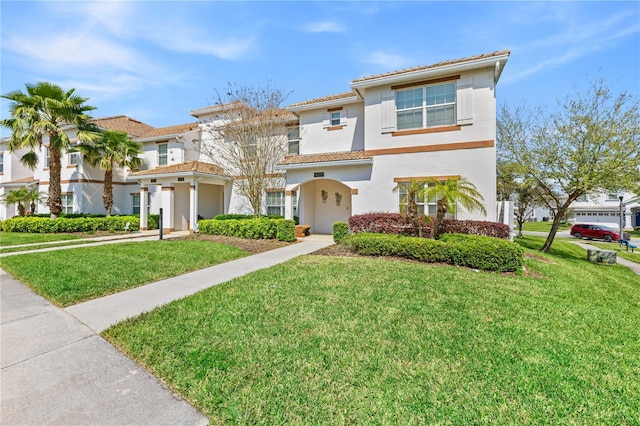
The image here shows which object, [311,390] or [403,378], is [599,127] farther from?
[311,390]

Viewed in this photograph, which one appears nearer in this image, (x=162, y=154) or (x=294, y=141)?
(x=294, y=141)

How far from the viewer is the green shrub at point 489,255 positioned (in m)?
7.97

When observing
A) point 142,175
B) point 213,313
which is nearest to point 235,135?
point 142,175

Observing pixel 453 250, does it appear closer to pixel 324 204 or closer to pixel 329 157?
pixel 329 157

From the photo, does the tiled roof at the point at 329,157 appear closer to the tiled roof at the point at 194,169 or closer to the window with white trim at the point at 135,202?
the tiled roof at the point at 194,169

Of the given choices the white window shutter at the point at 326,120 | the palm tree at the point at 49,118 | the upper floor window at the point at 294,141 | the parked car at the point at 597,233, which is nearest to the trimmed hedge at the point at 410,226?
the white window shutter at the point at 326,120

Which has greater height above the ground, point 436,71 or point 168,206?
point 436,71

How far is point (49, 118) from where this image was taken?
1814cm

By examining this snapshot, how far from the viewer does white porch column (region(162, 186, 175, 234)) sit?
17.9m

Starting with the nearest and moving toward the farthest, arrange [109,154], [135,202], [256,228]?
[256,228] → [109,154] → [135,202]

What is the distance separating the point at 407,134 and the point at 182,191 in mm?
15062

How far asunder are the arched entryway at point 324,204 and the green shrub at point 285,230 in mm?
2995

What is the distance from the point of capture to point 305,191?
54.1ft

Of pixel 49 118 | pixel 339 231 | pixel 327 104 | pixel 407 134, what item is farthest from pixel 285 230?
pixel 49 118
